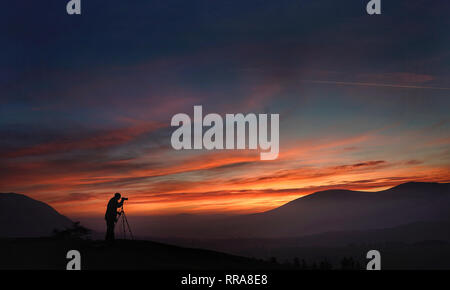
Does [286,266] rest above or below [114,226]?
below

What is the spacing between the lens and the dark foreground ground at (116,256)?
67.8 feet

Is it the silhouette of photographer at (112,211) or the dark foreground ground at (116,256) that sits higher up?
the silhouette of photographer at (112,211)

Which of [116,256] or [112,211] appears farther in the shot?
[112,211]

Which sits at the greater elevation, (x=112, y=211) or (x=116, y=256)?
(x=112, y=211)

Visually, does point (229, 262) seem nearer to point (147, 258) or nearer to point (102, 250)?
point (147, 258)

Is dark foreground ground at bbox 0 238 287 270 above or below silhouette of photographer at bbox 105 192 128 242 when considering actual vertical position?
below

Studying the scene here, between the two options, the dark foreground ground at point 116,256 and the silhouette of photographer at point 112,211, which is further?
the silhouette of photographer at point 112,211

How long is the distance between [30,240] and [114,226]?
5.73 metres

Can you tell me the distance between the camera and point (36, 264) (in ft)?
67.5

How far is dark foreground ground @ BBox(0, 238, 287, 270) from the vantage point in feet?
67.8

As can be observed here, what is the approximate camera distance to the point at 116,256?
21859 millimetres
